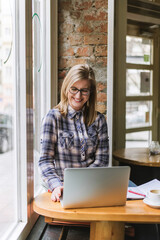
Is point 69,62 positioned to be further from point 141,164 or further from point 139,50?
point 141,164

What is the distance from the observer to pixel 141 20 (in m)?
3.19

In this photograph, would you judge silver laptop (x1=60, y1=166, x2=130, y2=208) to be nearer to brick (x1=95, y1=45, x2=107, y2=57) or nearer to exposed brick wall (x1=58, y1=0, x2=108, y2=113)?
exposed brick wall (x1=58, y1=0, x2=108, y2=113)

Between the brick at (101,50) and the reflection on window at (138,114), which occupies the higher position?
the brick at (101,50)

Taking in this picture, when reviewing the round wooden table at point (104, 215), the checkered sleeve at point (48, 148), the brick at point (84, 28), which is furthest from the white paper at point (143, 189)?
the brick at point (84, 28)

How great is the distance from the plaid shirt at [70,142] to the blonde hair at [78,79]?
0.12 ft

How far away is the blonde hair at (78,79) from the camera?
5.52ft

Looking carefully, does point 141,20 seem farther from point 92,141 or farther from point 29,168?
point 29,168

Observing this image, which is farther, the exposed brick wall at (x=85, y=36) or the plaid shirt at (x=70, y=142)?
the exposed brick wall at (x=85, y=36)

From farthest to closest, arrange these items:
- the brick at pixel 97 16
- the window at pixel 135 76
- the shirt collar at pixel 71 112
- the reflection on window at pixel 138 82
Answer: the reflection on window at pixel 138 82, the window at pixel 135 76, the brick at pixel 97 16, the shirt collar at pixel 71 112

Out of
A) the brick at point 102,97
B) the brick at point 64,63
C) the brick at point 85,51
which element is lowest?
the brick at point 102,97

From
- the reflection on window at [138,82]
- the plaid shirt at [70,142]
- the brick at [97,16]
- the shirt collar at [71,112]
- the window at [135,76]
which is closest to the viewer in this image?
the plaid shirt at [70,142]

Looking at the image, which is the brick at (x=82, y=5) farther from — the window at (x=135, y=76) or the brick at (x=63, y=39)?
the window at (x=135, y=76)

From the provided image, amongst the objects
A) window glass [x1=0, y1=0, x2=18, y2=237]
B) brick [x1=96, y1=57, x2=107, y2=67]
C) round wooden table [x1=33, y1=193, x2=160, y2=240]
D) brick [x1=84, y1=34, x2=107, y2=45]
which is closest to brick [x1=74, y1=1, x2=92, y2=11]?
brick [x1=84, y1=34, x2=107, y2=45]

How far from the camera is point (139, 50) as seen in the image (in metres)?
3.19
